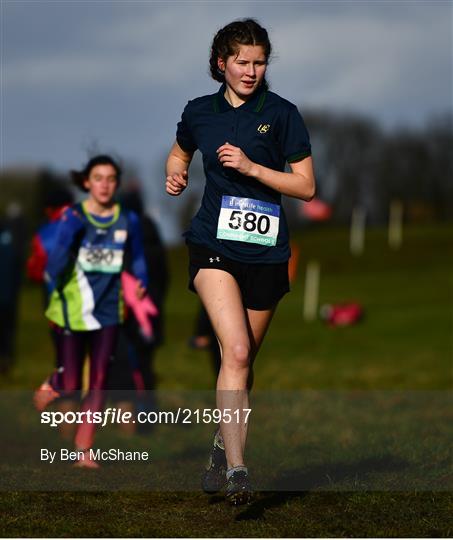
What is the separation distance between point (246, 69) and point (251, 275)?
41.3 inches

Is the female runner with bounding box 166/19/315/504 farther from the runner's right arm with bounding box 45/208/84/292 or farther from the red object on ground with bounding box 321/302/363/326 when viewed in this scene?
the red object on ground with bounding box 321/302/363/326

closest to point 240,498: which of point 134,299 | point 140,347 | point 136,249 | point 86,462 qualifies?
point 86,462

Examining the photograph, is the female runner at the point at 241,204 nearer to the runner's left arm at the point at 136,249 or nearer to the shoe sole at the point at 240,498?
the shoe sole at the point at 240,498

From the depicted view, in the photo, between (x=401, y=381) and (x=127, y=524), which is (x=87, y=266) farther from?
(x=401, y=381)

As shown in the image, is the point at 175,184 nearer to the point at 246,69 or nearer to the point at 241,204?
the point at 241,204

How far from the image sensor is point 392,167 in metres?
94.6

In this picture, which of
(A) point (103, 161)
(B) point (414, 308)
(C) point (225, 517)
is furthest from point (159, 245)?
(B) point (414, 308)

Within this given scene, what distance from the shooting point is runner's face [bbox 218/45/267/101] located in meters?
6.20

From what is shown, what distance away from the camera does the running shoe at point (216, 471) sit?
6.22 meters

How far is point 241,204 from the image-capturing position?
6246 mm

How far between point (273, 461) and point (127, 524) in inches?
91.8

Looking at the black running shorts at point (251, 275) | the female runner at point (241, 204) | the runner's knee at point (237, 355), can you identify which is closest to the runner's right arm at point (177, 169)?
the female runner at point (241, 204)

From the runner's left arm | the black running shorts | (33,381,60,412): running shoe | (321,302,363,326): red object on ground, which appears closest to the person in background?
(33,381,60,412): running shoe

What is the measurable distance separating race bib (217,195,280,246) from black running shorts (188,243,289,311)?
5.0 inches
